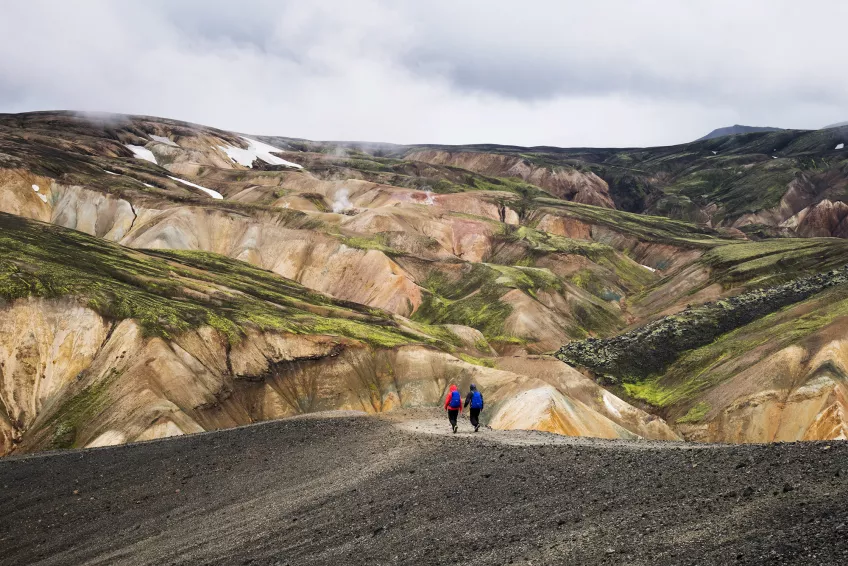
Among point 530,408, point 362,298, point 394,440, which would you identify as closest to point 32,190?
point 362,298

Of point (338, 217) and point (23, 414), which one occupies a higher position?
point (338, 217)

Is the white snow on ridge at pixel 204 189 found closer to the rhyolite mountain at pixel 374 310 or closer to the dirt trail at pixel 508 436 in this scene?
the rhyolite mountain at pixel 374 310

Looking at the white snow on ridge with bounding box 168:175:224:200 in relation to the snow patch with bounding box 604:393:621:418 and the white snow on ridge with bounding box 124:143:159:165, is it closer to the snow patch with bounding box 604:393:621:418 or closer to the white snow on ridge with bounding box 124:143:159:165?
the white snow on ridge with bounding box 124:143:159:165

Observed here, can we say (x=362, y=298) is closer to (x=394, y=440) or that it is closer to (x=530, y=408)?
(x=530, y=408)

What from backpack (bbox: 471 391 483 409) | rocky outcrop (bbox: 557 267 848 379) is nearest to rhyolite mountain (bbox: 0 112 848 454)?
rocky outcrop (bbox: 557 267 848 379)

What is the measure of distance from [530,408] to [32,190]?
107589 mm

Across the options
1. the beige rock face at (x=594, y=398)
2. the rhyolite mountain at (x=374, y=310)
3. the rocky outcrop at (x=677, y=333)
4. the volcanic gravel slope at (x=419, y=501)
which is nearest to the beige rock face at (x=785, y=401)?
the rhyolite mountain at (x=374, y=310)

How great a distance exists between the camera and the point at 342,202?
16412cm

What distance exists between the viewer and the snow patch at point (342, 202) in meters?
160

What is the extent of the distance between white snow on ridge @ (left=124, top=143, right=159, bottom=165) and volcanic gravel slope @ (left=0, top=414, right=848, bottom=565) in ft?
565

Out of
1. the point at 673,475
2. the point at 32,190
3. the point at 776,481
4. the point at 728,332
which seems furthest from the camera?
the point at 32,190

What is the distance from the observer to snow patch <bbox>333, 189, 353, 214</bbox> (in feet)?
524

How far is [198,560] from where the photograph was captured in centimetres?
1717

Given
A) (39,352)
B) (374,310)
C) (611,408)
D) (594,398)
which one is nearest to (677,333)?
(594,398)
